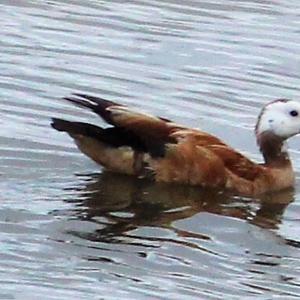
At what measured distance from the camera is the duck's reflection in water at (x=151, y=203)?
34.3 feet

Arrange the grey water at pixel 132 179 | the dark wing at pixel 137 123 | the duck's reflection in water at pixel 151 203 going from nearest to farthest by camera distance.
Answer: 1. the grey water at pixel 132 179
2. the duck's reflection in water at pixel 151 203
3. the dark wing at pixel 137 123

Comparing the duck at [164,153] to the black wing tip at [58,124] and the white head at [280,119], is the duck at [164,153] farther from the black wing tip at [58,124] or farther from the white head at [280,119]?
the white head at [280,119]

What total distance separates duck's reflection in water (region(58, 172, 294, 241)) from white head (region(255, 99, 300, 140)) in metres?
0.47

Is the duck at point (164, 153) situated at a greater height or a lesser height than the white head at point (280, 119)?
lesser

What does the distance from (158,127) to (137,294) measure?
9.67 feet

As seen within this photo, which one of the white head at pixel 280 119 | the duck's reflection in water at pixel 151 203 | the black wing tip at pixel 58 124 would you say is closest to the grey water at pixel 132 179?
the duck's reflection in water at pixel 151 203

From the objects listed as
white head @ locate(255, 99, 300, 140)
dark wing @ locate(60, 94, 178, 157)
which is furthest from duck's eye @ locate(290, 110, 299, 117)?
dark wing @ locate(60, 94, 178, 157)

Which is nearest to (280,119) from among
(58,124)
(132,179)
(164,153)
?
(164,153)

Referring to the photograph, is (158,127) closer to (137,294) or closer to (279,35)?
(137,294)

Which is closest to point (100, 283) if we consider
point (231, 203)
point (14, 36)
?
point (231, 203)

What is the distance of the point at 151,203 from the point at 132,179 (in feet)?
1.90

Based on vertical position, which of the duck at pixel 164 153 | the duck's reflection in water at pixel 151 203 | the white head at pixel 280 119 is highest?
the white head at pixel 280 119

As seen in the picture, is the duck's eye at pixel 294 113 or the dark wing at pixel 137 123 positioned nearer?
the dark wing at pixel 137 123

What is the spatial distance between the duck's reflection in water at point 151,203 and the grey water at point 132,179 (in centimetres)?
1
